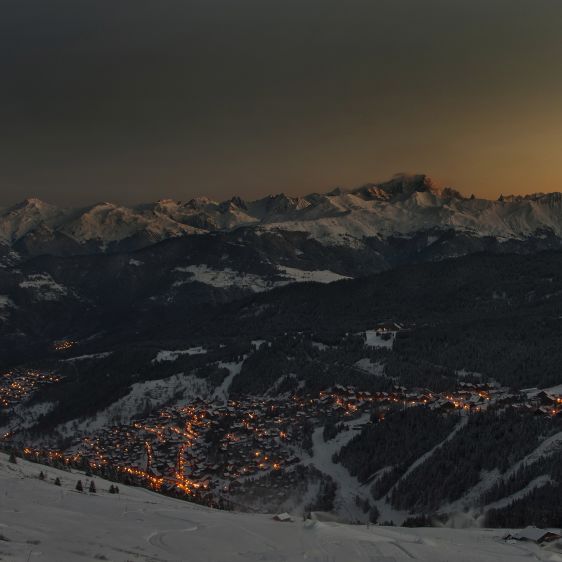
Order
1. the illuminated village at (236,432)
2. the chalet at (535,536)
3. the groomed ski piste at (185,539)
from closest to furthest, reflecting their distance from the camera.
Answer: the groomed ski piste at (185,539)
the chalet at (535,536)
the illuminated village at (236,432)

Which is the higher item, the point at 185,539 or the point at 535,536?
the point at 185,539

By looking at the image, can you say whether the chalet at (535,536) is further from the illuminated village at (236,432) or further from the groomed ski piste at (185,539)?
the illuminated village at (236,432)

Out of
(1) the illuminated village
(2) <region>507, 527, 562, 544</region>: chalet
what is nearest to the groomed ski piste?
(2) <region>507, 527, 562, 544</region>: chalet

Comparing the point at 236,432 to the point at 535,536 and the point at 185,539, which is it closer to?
the point at 535,536

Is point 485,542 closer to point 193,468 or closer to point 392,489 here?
point 392,489

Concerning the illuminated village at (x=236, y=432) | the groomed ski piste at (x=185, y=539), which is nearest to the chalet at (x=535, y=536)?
the groomed ski piste at (x=185, y=539)

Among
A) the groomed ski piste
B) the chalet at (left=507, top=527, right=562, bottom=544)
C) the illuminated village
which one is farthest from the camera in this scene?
the illuminated village

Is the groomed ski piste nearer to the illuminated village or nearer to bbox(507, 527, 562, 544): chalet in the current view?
bbox(507, 527, 562, 544): chalet

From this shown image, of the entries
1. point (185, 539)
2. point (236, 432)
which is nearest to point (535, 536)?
point (185, 539)
